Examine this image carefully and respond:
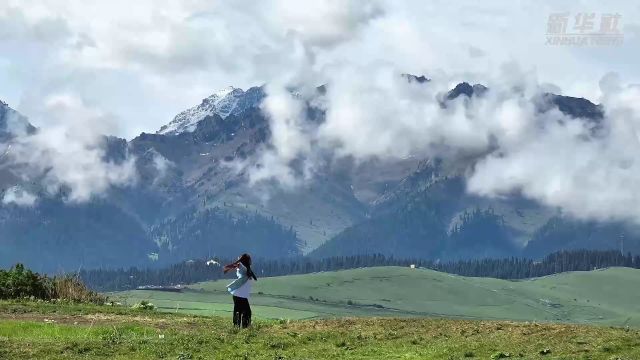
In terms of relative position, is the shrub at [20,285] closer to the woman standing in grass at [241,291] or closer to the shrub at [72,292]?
the shrub at [72,292]

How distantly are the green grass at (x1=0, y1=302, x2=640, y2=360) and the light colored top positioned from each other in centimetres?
178

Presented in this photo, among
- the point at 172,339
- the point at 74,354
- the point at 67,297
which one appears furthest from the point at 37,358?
the point at 67,297

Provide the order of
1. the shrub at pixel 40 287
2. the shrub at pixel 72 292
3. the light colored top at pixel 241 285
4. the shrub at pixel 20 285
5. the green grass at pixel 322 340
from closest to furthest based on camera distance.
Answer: the green grass at pixel 322 340, the light colored top at pixel 241 285, the shrub at pixel 20 285, the shrub at pixel 40 287, the shrub at pixel 72 292

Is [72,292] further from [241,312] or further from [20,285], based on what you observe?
[241,312]

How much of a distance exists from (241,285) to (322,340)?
25.4 ft

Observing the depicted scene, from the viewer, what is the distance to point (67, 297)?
68.2 meters

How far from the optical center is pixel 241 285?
46.7m

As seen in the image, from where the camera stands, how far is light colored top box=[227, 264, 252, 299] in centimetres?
4666

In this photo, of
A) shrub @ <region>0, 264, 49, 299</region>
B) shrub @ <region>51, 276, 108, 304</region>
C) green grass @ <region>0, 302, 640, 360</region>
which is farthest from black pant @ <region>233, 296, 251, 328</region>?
shrub @ <region>0, 264, 49, 299</region>

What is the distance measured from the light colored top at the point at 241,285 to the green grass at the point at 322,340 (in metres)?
1.78

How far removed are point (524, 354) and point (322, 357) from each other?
761 cm

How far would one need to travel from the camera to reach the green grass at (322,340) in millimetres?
36000

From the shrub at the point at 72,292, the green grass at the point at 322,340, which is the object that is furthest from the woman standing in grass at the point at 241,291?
the shrub at the point at 72,292

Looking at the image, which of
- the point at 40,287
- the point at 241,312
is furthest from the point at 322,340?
the point at 40,287
